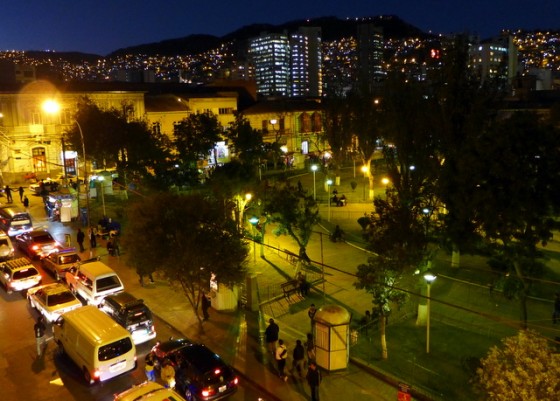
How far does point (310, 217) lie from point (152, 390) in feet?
48.8

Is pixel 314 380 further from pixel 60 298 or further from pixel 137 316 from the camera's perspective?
pixel 60 298

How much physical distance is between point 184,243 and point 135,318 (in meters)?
3.12

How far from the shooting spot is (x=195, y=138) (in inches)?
1916

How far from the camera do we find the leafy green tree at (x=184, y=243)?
1809 centimetres

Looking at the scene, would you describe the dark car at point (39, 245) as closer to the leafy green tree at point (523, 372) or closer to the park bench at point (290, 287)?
the park bench at point (290, 287)

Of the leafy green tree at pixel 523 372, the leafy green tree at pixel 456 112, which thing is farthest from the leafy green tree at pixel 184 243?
the leafy green tree at pixel 523 372

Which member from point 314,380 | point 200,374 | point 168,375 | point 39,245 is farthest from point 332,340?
point 39,245

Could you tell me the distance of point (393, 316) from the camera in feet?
69.1

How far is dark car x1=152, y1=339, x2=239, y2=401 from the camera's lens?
14195 mm

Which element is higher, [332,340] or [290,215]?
[290,215]

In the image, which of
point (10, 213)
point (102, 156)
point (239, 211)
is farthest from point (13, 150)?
point (239, 211)

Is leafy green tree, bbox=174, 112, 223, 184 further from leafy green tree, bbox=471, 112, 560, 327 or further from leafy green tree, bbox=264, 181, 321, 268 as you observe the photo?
leafy green tree, bbox=471, 112, 560, 327

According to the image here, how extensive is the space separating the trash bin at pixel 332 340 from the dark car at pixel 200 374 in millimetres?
2797

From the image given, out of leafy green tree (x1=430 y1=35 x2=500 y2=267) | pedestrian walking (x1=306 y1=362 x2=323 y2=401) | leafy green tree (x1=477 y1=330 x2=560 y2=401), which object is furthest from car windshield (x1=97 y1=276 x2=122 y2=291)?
leafy green tree (x1=477 y1=330 x2=560 y2=401)
